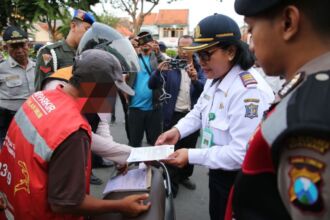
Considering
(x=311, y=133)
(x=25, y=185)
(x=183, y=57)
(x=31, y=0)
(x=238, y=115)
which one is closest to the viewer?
(x=311, y=133)

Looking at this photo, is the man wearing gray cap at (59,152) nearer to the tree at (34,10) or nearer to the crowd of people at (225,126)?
the crowd of people at (225,126)

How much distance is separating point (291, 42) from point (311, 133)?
0.28 m

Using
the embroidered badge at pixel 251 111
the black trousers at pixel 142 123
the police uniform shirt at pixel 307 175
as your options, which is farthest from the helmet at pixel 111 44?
the police uniform shirt at pixel 307 175

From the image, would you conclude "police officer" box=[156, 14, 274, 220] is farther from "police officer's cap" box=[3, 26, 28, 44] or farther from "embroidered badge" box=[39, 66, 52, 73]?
"police officer's cap" box=[3, 26, 28, 44]

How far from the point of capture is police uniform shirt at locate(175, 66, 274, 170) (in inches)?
68.3

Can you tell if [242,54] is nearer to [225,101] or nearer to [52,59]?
[225,101]

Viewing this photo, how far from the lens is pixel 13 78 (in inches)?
145

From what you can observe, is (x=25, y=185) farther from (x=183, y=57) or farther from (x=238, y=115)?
(x=183, y=57)

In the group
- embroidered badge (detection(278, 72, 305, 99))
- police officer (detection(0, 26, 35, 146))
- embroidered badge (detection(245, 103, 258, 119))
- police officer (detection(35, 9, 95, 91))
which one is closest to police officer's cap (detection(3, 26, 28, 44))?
police officer (detection(0, 26, 35, 146))

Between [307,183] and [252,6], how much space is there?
45 centimetres

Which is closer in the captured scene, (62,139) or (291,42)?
(291,42)

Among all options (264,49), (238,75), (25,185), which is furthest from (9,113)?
(264,49)

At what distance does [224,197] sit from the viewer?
6.54 feet

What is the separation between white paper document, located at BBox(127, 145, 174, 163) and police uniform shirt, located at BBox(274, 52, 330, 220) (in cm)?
118
